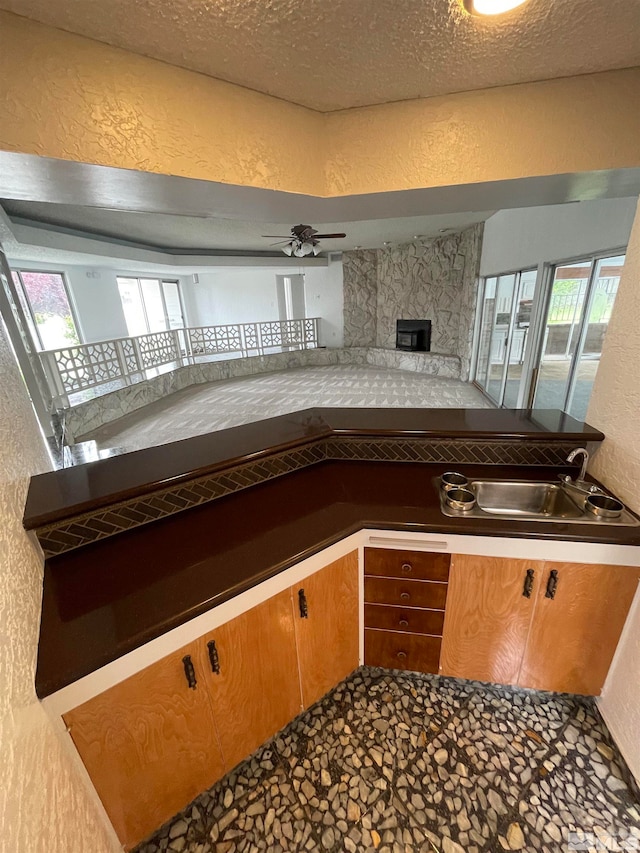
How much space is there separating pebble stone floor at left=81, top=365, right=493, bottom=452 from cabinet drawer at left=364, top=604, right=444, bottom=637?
329 cm

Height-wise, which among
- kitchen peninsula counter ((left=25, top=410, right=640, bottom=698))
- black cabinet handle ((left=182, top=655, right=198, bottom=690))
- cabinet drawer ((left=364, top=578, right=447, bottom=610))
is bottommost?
cabinet drawer ((left=364, top=578, right=447, bottom=610))

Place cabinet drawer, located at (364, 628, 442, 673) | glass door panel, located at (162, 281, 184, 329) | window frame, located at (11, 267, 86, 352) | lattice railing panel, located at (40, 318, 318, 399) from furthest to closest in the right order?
glass door panel, located at (162, 281, 184, 329) → window frame, located at (11, 267, 86, 352) → lattice railing panel, located at (40, 318, 318, 399) → cabinet drawer, located at (364, 628, 442, 673)

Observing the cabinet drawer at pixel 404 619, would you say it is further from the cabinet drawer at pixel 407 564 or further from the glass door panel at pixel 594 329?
the glass door panel at pixel 594 329

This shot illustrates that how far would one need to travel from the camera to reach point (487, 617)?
137 cm

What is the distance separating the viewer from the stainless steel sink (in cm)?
156

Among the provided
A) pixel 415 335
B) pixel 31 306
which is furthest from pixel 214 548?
pixel 31 306

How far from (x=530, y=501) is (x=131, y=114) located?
214cm

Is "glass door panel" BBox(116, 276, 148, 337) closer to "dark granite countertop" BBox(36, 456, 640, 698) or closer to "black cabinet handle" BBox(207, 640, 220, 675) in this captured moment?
"dark granite countertop" BBox(36, 456, 640, 698)

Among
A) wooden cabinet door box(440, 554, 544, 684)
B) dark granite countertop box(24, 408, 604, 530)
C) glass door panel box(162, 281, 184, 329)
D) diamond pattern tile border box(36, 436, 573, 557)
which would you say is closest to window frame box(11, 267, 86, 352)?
glass door panel box(162, 281, 184, 329)

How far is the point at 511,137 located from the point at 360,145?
57cm

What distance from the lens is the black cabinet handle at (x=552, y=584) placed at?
1.26 m

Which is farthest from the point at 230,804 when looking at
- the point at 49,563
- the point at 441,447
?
the point at 441,447

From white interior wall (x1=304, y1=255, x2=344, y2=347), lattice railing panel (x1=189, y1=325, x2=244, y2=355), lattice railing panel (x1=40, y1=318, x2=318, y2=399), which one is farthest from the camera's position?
white interior wall (x1=304, y1=255, x2=344, y2=347)

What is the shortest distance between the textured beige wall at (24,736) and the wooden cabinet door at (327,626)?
70 cm
